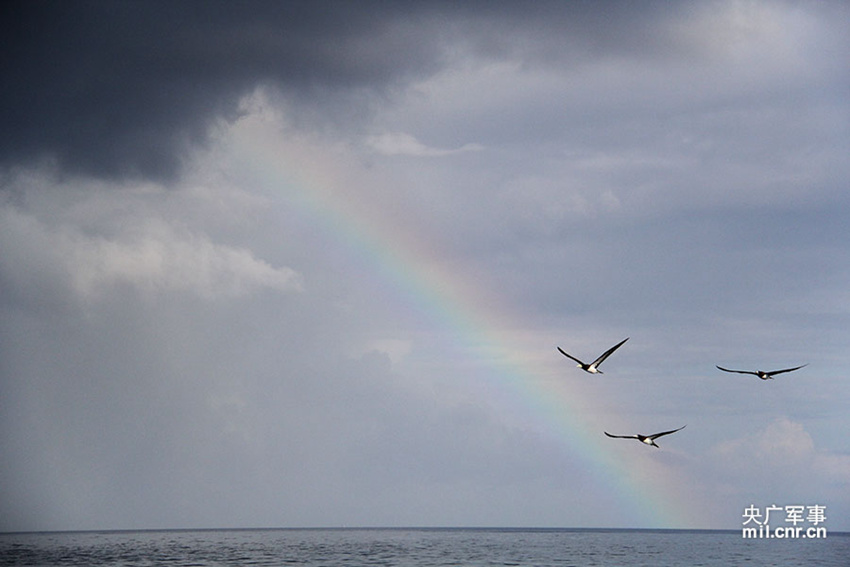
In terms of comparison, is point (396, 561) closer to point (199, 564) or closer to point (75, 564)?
point (199, 564)

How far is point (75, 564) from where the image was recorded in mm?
146375

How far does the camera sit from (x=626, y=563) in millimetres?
151250

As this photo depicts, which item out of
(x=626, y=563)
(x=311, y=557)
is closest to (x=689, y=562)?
(x=626, y=563)

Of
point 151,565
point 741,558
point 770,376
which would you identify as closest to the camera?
point 770,376

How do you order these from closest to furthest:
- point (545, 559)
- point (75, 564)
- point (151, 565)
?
point (151, 565) < point (75, 564) < point (545, 559)

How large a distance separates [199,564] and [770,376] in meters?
91.9

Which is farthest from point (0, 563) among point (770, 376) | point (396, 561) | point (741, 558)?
point (770, 376)

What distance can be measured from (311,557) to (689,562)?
192 feet

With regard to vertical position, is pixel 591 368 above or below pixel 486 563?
above

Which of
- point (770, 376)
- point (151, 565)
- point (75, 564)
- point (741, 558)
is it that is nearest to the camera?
point (770, 376)

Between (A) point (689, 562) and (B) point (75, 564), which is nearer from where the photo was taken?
(B) point (75, 564)

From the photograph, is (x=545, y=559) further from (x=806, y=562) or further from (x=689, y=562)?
(x=806, y=562)

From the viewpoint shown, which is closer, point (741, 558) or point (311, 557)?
point (311, 557)

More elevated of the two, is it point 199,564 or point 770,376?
point 770,376
